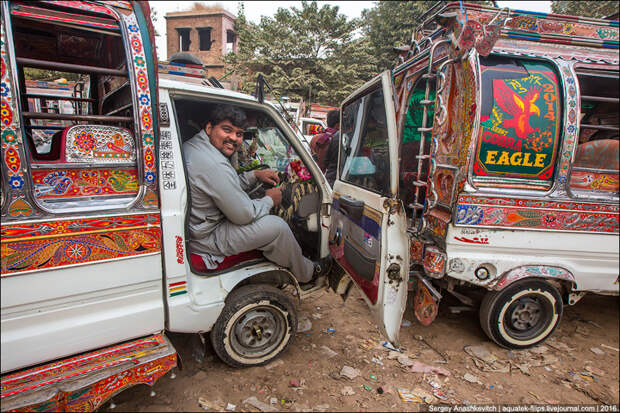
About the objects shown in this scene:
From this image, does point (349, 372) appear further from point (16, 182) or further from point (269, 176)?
point (16, 182)

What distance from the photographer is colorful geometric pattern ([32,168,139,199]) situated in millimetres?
1735

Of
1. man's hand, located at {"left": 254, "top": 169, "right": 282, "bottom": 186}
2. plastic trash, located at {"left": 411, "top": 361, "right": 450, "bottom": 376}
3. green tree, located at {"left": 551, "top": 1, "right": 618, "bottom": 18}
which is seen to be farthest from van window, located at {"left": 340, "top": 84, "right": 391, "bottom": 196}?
green tree, located at {"left": 551, "top": 1, "right": 618, "bottom": 18}

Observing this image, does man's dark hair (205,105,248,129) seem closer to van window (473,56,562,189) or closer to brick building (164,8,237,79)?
van window (473,56,562,189)

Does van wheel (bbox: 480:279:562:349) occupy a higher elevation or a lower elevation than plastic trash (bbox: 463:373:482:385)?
higher

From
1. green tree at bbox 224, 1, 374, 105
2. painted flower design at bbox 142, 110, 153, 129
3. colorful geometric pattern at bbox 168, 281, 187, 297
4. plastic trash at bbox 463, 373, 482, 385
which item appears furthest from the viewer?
green tree at bbox 224, 1, 374, 105

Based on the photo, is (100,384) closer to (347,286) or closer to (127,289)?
(127,289)

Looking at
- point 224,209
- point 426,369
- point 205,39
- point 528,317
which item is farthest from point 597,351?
point 205,39

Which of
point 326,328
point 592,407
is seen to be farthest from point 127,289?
point 592,407

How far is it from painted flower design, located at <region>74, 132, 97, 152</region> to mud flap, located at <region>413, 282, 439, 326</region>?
267 cm

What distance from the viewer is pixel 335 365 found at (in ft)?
9.28

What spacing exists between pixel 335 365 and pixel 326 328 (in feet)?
1.82

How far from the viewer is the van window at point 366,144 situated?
2453mm

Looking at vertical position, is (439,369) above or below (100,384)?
below

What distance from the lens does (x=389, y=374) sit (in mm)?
2758
